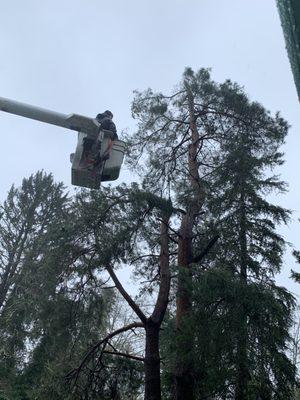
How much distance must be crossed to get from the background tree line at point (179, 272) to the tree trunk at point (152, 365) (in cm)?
3

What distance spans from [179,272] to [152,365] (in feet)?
8.69

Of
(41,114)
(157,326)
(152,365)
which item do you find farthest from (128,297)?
(41,114)

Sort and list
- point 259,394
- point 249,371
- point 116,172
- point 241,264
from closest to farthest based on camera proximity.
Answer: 1. point 116,172
2. point 249,371
3. point 259,394
4. point 241,264

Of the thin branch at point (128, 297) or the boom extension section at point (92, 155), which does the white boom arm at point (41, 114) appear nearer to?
the boom extension section at point (92, 155)

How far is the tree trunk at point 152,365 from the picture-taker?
35.9ft

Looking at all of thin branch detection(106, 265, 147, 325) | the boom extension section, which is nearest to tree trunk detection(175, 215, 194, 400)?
thin branch detection(106, 265, 147, 325)

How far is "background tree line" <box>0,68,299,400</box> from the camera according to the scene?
929 cm

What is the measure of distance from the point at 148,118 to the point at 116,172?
486 inches

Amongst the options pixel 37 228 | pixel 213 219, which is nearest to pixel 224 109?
pixel 213 219

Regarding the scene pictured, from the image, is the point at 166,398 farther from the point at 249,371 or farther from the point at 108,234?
the point at 108,234

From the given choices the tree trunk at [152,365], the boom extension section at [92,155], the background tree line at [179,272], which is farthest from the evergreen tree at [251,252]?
the boom extension section at [92,155]

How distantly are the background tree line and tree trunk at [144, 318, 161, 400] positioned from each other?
0.03 metres

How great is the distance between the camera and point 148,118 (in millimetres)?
15531

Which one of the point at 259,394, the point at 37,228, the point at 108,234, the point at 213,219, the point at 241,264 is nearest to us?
the point at 259,394
